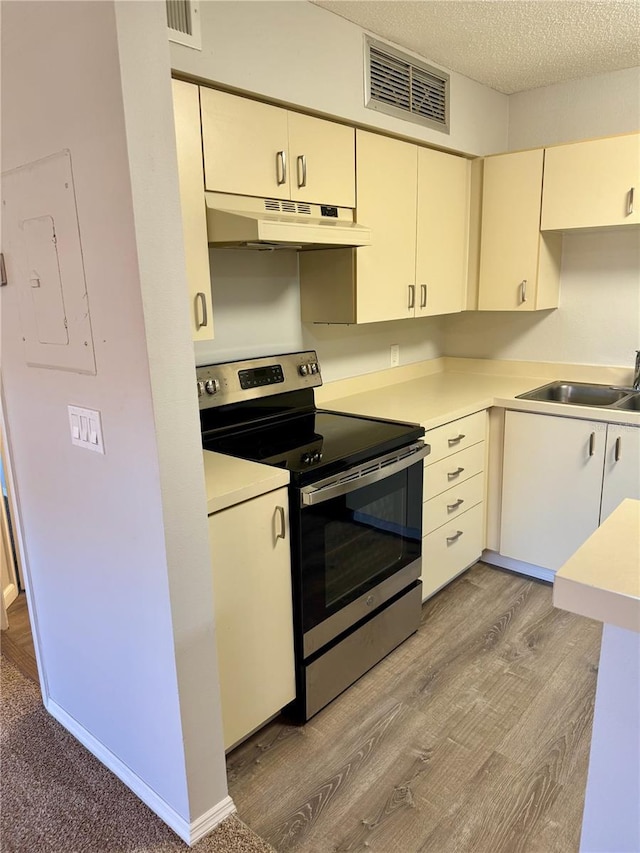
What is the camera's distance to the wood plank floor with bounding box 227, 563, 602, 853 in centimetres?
164

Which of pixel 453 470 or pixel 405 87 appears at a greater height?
pixel 405 87

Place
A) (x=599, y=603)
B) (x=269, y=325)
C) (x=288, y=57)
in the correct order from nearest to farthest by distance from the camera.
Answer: (x=599, y=603) < (x=288, y=57) < (x=269, y=325)

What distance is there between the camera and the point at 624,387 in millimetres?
3043

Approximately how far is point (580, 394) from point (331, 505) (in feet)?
A: 6.15

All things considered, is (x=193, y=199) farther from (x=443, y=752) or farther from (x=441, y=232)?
(x=443, y=752)

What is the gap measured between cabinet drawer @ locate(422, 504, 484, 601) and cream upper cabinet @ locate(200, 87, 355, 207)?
151 cm

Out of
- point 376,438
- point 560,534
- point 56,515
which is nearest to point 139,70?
point 56,515

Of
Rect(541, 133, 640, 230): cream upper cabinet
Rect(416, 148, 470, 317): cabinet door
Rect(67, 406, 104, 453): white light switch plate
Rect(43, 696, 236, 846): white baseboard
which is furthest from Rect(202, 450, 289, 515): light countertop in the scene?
Rect(541, 133, 640, 230): cream upper cabinet

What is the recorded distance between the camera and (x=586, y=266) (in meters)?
3.12

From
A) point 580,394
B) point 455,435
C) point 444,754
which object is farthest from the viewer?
point 580,394

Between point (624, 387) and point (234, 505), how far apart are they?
91.1 inches

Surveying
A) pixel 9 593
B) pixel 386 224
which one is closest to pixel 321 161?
pixel 386 224

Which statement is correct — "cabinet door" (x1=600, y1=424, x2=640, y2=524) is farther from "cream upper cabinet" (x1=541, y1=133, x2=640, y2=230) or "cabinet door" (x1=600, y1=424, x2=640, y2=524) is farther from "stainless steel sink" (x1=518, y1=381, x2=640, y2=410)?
"cream upper cabinet" (x1=541, y1=133, x2=640, y2=230)

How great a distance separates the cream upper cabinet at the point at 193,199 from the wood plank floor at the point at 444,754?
142 centimetres
